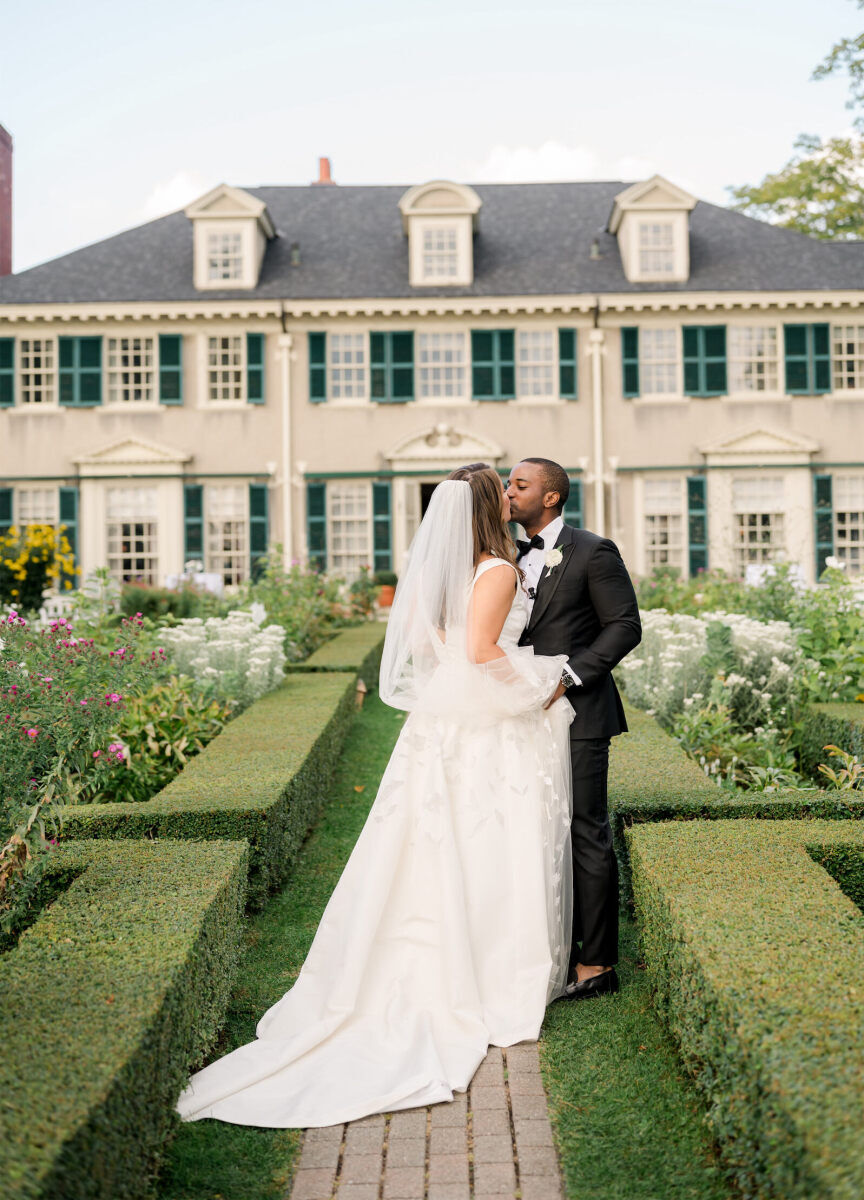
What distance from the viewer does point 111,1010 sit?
2.54 metres

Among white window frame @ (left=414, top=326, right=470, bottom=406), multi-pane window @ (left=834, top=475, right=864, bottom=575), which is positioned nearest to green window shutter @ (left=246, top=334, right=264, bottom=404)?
white window frame @ (left=414, top=326, right=470, bottom=406)

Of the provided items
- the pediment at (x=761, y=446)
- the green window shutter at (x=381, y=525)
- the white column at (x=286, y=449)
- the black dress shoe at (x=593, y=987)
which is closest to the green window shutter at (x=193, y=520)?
the white column at (x=286, y=449)

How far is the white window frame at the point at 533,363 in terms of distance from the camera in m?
19.0

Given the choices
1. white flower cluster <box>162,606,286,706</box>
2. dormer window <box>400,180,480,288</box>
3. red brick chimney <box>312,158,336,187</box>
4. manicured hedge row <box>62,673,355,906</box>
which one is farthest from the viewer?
red brick chimney <box>312,158,336,187</box>

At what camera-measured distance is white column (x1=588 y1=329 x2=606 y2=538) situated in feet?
61.8

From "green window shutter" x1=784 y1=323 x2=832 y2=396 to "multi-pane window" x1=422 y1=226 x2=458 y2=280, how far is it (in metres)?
6.05

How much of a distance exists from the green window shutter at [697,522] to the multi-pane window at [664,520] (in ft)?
0.57

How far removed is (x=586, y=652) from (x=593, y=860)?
74 centimetres

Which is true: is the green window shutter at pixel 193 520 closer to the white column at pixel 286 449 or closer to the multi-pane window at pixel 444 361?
the white column at pixel 286 449

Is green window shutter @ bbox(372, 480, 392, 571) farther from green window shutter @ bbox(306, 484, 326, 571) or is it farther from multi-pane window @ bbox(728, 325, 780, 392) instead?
multi-pane window @ bbox(728, 325, 780, 392)

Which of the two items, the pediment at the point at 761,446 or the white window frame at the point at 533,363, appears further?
the white window frame at the point at 533,363

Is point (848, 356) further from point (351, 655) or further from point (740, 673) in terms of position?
point (740, 673)

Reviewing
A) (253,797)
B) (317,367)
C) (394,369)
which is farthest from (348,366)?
(253,797)

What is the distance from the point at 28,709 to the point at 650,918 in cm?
231
